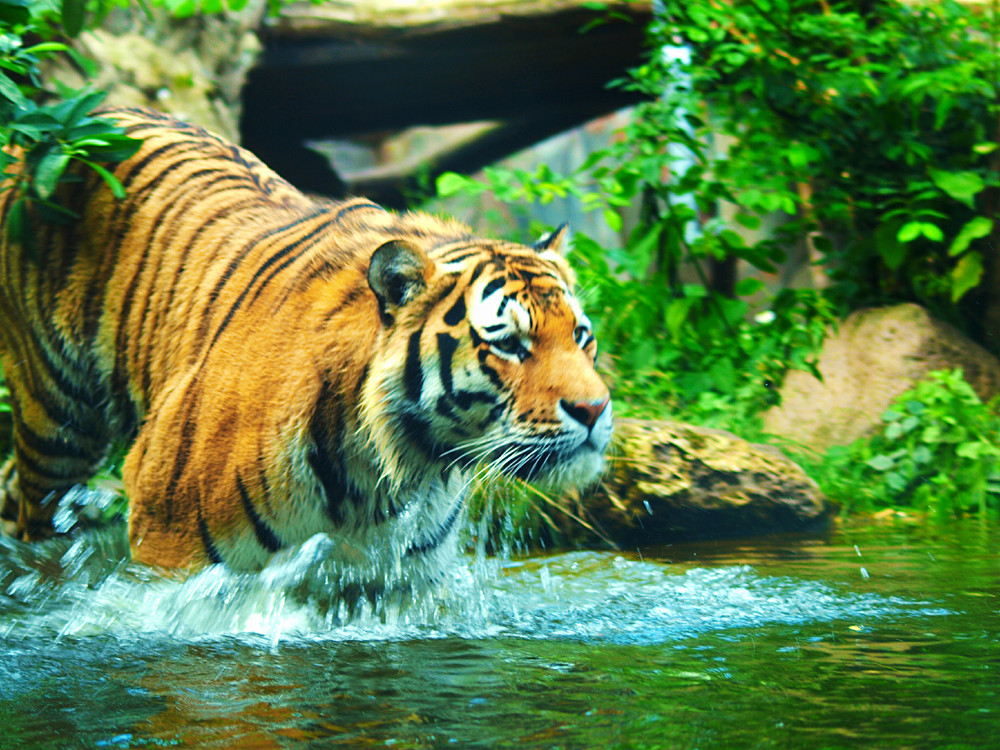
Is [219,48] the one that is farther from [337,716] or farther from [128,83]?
[337,716]

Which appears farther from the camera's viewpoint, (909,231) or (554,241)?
(909,231)

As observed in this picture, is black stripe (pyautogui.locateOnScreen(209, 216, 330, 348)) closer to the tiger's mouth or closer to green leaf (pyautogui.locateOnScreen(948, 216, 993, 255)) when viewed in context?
the tiger's mouth

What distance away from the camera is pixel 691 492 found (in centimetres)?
369

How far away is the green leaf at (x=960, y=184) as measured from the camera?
457 cm

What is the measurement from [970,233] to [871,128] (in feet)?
2.32

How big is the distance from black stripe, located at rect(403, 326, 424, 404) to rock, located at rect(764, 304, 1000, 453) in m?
2.85

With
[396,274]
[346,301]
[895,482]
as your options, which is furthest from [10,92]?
[895,482]

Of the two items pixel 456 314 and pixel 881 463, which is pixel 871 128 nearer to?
pixel 881 463

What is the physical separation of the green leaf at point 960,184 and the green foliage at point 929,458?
2.58 ft

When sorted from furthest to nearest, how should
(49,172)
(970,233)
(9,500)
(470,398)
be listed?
(970,233)
(9,500)
(49,172)
(470,398)

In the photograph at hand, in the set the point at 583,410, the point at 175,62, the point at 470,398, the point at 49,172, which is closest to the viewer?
the point at 583,410

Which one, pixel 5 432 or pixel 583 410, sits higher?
pixel 583 410

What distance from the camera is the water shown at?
1502 mm

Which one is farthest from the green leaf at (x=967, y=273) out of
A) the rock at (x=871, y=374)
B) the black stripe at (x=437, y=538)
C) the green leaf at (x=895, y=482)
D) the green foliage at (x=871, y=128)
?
the black stripe at (x=437, y=538)
